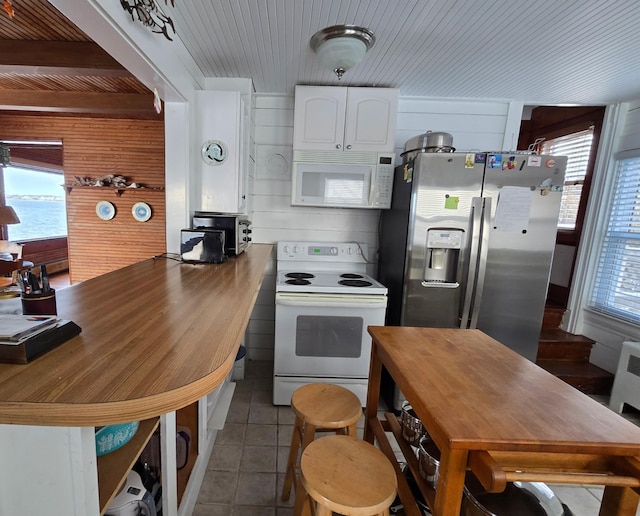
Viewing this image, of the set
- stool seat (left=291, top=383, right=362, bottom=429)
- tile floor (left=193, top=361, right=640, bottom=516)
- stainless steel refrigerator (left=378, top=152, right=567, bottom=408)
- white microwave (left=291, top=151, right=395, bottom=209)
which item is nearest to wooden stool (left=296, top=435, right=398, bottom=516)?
stool seat (left=291, top=383, right=362, bottom=429)

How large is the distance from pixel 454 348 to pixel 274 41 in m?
1.93

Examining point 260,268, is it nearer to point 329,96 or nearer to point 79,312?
point 79,312

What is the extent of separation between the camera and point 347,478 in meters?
0.87

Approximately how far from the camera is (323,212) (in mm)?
2711

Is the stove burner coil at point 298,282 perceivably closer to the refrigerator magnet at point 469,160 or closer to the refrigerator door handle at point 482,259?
the refrigerator door handle at point 482,259

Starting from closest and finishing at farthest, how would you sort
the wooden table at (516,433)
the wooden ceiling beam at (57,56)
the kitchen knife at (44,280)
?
the wooden table at (516,433) < the kitchen knife at (44,280) < the wooden ceiling beam at (57,56)

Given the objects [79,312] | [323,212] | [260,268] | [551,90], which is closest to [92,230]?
[323,212]

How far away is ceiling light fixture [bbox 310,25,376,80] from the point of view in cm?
163

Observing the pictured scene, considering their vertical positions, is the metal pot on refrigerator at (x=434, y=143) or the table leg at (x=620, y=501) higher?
the metal pot on refrigerator at (x=434, y=143)

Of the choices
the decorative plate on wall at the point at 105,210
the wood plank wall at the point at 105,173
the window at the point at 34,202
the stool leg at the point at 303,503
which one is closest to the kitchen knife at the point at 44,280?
the stool leg at the point at 303,503

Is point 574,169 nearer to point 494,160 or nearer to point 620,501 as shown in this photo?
point 494,160

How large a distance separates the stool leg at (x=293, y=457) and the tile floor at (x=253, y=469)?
65mm

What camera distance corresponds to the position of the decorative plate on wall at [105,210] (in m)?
4.55

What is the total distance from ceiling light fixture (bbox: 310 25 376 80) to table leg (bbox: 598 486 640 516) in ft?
6.86
